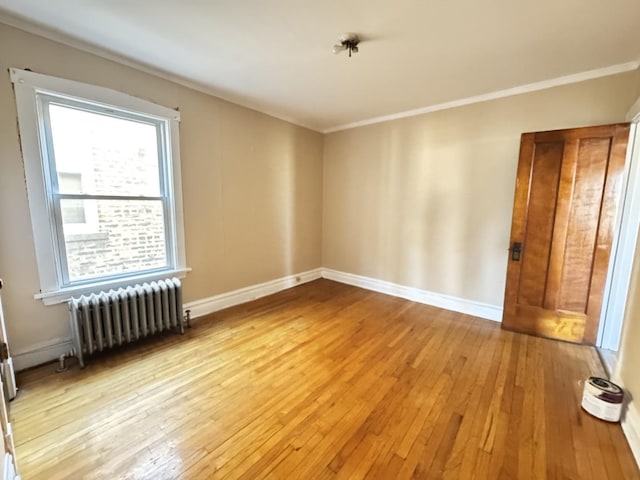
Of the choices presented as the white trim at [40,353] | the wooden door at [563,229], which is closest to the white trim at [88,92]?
the white trim at [40,353]

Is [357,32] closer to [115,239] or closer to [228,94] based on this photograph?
[228,94]

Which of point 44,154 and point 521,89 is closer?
point 44,154

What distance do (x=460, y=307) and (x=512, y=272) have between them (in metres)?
0.81

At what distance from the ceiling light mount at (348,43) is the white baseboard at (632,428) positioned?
10.1ft

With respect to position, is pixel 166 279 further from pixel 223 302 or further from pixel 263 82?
pixel 263 82

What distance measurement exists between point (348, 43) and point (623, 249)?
3.05 meters

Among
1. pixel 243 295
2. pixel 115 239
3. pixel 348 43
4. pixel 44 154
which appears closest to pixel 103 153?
pixel 44 154

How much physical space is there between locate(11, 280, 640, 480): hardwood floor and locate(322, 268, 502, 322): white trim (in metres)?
0.49

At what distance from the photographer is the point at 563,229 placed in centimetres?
273

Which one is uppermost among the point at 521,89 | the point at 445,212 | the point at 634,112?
the point at 521,89

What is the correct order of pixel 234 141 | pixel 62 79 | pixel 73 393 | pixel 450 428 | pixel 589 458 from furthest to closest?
pixel 234 141, pixel 62 79, pixel 73 393, pixel 450 428, pixel 589 458

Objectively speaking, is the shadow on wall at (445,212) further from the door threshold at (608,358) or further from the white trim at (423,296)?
the door threshold at (608,358)

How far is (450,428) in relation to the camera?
1713 mm

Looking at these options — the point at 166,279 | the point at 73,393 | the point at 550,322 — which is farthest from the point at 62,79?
the point at 550,322
